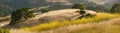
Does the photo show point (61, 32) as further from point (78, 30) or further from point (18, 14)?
point (18, 14)

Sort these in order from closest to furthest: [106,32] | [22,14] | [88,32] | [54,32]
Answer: [106,32], [88,32], [54,32], [22,14]

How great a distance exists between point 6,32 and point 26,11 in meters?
33.3

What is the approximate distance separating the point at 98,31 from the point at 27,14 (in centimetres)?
3469

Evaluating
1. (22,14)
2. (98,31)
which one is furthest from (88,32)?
(22,14)

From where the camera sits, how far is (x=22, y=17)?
46.3 meters

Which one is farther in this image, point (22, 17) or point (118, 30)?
point (22, 17)

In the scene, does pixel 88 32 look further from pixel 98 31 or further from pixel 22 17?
pixel 22 17

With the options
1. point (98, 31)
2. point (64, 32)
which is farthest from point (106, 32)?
point (64, 32)

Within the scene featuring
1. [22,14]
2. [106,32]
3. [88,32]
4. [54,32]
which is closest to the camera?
[106,32]

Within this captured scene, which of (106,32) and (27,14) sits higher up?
(106,32)

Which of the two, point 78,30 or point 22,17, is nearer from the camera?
point 78,30

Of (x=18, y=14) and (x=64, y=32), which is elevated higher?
(x=64, y=32)

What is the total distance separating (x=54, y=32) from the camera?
45.1ft

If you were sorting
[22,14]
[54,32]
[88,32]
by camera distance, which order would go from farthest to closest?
[22,14] → [54,32] → [88,32]
